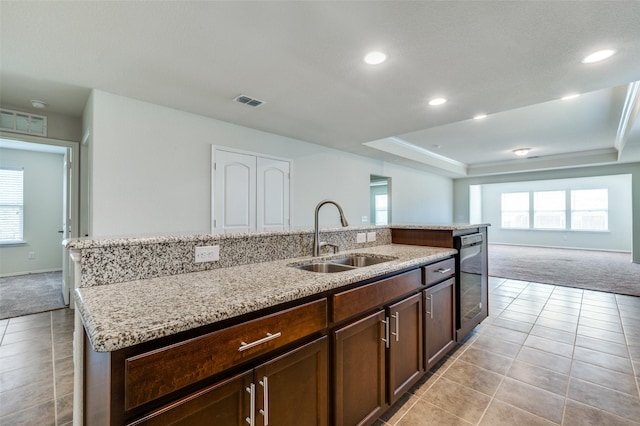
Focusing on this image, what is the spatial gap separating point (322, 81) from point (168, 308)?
7.74 ft

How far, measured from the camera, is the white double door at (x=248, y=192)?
145 inches

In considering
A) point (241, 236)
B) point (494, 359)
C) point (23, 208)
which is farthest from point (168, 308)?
point (23, 208)

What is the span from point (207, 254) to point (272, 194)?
2826 mm

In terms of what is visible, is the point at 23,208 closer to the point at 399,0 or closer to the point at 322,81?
the point at 322,81

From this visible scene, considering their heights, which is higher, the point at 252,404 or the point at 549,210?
the point at 549,210

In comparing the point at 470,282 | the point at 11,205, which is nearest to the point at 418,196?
the point at 470,282

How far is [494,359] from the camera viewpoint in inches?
93.2

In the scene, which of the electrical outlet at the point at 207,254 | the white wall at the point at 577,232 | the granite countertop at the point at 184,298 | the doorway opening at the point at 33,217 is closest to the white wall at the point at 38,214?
the doorway opening at the point at 33,217

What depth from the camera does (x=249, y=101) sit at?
3.08m

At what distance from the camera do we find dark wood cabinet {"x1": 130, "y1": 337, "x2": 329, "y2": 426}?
838 millimetres

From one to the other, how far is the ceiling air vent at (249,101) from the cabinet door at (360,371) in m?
2.52

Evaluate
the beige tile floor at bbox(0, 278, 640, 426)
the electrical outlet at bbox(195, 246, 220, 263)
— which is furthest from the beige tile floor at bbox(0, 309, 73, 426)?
the electrical outlet at bbox(195, 246, 220, 263)

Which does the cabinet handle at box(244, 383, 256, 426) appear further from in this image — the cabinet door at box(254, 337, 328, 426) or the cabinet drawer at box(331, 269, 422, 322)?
the cabinet drawer at box(331, 269, 422, 322)

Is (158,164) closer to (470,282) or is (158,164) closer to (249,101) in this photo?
(249,101)
